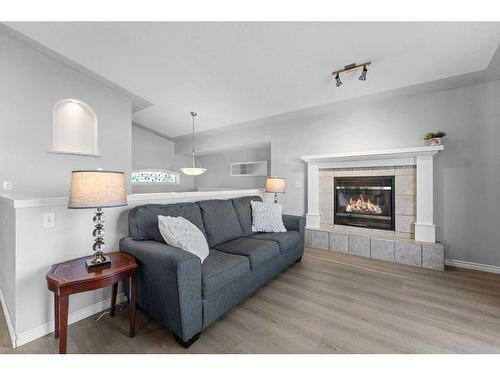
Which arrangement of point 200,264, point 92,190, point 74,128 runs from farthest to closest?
1. point 74,128
2. point 200,264
3. point 92,190

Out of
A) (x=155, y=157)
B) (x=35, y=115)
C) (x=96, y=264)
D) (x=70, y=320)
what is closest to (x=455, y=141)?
(x=96, y=264)

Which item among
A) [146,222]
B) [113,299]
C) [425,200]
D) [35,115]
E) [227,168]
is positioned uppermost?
[35,115]

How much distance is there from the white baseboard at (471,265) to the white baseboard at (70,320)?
4107 millimetres

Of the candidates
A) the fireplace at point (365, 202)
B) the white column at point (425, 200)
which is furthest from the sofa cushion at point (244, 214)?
the white column at point (425, 200)

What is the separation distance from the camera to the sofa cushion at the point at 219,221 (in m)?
2.47

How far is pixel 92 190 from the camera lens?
1.44 metres

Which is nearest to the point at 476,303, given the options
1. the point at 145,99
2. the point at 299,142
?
the point at 299,142

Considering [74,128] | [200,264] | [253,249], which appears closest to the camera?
[200,264]

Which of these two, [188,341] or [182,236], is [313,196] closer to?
[182,236]

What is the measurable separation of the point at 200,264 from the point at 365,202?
3.15 metres

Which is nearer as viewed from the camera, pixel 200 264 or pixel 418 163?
pixel 200 264

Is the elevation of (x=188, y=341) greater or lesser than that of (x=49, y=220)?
lesser
